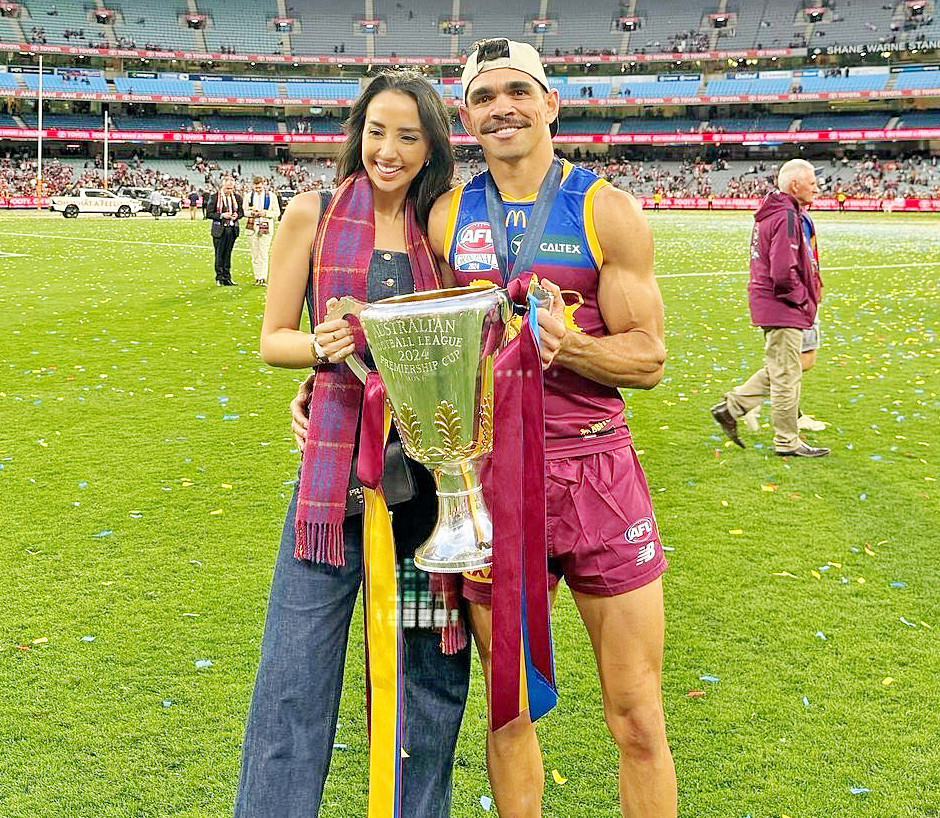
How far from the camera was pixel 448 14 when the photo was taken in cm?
6894

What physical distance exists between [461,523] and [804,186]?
5433mm

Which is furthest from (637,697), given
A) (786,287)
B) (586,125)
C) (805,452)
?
(586,125)

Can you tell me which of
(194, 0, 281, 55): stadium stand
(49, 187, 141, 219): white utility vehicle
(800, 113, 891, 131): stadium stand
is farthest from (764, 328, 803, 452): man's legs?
(194, 0, 281, 55): stadium stand

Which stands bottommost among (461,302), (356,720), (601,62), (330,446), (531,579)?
(356,720)

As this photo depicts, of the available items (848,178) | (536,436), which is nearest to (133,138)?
(848,178)

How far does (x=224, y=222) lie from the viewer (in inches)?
663

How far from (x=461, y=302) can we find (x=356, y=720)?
2.34 meters

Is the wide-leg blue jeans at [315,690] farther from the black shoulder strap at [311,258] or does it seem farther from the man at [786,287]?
the man at [786,287]

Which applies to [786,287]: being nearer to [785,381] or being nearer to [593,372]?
[785,381]

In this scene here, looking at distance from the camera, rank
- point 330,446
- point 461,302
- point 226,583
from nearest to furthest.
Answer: point 461,302 < point 330,446 < point 226,583

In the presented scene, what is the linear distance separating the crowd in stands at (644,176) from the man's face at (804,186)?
45464 millimetres

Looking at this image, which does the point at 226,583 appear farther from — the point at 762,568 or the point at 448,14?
the point at 448,14

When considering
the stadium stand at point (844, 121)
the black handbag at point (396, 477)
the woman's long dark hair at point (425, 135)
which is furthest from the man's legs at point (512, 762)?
the stadium stand at point (844, 121)

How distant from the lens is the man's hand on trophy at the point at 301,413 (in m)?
2.65
